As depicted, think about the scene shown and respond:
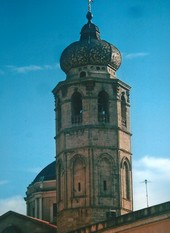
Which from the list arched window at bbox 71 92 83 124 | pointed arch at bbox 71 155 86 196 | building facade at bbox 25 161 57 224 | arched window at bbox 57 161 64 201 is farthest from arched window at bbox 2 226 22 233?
building facade at bbox 25 161 57 224

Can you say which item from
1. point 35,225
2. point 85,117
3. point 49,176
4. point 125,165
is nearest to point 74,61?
point 85,117

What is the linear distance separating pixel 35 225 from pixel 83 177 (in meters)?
3.91

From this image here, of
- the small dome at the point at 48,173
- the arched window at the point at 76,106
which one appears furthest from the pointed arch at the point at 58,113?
the small dome at the point at 48,173

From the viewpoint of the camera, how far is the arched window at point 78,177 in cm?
3706

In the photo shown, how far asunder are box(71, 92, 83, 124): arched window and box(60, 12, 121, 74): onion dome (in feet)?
5.86

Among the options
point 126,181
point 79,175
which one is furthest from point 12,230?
point 126,181

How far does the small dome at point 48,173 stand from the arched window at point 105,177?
38.3 ft

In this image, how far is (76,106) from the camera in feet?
128

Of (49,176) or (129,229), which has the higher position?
(49,176)

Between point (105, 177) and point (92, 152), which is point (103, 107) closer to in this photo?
point (92, 152)

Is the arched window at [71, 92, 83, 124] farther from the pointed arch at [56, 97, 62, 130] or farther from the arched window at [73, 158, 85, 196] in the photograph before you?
the arched window at [73, 158, 85, 196]

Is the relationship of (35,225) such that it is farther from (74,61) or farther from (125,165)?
(74,61)

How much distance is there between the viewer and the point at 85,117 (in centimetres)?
3797

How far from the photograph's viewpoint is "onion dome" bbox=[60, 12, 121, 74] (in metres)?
39.1
